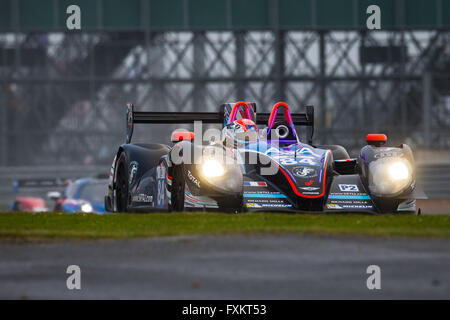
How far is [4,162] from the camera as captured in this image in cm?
3872

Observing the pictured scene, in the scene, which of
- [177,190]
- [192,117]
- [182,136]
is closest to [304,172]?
[177,190]

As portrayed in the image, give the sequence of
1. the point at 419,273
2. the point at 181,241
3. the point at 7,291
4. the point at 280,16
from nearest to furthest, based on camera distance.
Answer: the point at 7,291 < the point at 419,273 < the point at 181,241 < the point at 280,16

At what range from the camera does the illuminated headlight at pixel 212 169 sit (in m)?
11.3

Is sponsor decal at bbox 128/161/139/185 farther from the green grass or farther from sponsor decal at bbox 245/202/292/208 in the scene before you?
sponsor decal at bbox 245/202/292/208

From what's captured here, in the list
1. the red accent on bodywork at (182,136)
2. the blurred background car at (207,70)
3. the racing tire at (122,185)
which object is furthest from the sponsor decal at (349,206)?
the blurred background car at (207,70)

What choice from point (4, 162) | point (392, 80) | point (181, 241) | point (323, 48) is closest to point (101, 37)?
point (4, 162)

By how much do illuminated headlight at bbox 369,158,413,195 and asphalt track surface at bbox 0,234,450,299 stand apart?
95.0 inches

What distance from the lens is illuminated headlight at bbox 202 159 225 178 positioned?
37.2 ft

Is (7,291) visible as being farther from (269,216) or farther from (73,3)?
(73,3)

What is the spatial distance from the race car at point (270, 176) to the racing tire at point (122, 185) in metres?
0.49

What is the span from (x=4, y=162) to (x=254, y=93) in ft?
34.2

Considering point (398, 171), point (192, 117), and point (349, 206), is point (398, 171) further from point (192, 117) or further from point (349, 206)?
point (192, 117)

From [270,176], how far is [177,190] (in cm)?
119

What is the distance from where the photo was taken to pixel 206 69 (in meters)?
38.2
